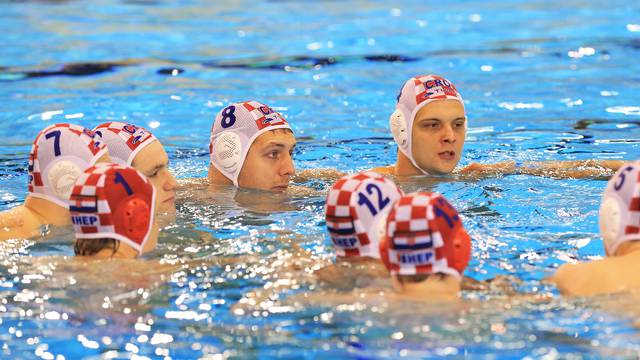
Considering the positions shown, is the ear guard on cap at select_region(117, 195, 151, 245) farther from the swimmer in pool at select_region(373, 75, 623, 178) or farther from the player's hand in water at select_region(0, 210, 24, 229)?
the swimmer in pool at select_region(373, 75, 623, 178)

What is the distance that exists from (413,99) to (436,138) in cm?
35

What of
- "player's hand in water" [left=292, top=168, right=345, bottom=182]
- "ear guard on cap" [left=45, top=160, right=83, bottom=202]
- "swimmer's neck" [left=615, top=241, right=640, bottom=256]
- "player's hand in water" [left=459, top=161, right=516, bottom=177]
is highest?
"ear guard on cap" [left=45, top=160, right=83, bottom=202]

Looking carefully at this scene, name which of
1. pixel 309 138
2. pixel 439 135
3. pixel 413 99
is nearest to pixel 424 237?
pixel 439 135

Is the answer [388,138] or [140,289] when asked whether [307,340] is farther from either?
[388,138]

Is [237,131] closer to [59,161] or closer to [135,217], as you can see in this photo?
[59,161]

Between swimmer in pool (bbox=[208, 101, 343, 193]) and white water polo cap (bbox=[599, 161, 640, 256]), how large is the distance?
8.69ft

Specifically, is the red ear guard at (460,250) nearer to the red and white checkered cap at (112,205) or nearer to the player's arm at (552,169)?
the red and white checkered cap at (112,205)

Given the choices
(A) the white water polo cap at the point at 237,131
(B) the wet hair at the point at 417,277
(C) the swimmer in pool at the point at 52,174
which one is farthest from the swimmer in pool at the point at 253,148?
(B) the wet hair at the point at 417,277

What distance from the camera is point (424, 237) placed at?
4273mm

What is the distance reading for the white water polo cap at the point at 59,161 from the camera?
221 inches

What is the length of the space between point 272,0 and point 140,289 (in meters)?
14.4

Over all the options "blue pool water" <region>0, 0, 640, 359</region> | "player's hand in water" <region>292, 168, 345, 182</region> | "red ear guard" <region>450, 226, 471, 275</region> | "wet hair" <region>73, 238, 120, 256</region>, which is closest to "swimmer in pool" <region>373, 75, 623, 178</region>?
"blue pool water" <region>0, 0, 640, 359</region>

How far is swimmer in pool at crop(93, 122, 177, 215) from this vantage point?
6.10 metres

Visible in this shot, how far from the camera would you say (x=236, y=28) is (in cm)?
1541
